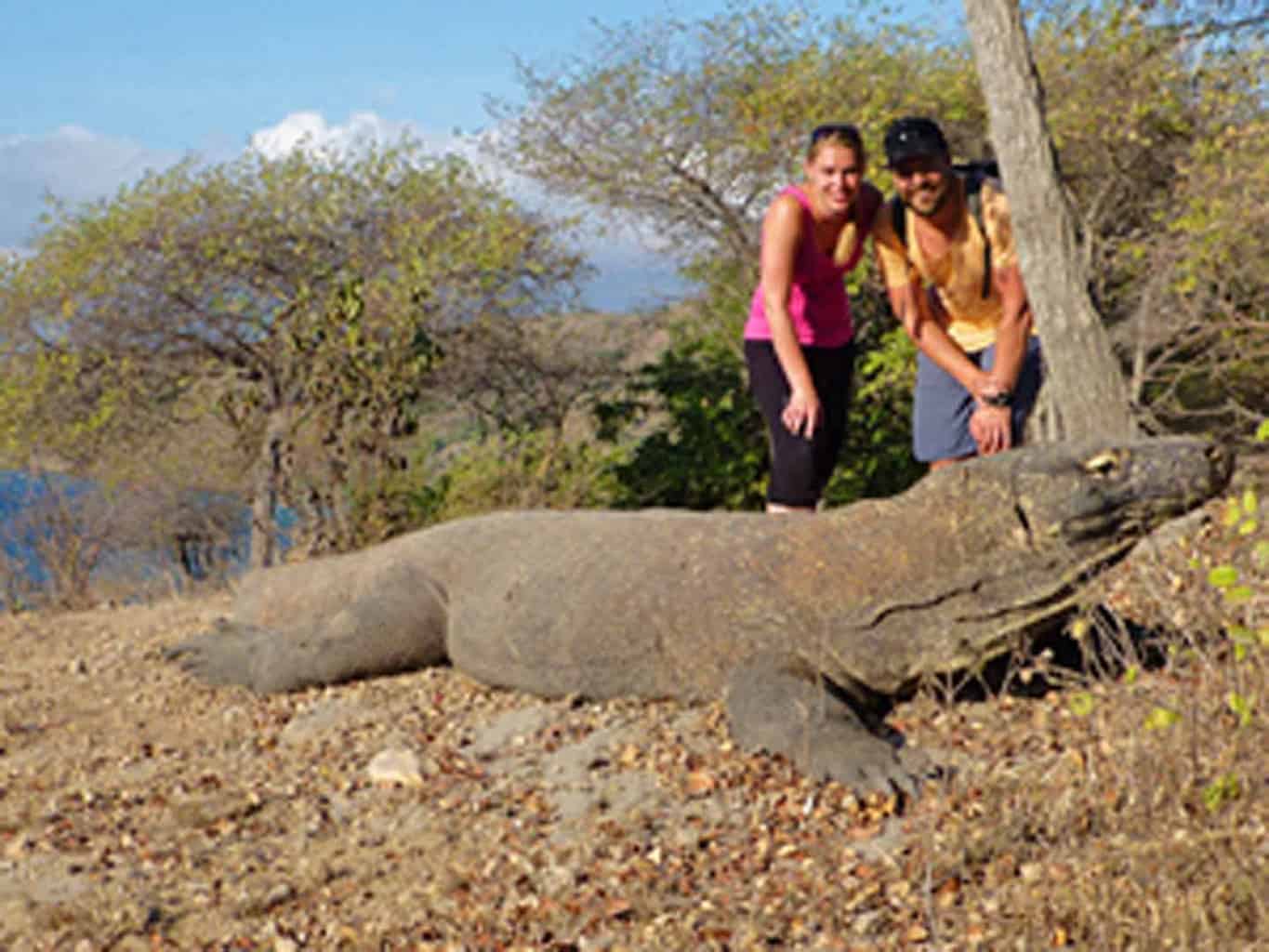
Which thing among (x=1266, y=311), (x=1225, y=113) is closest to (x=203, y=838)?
(x=1266, y=311)

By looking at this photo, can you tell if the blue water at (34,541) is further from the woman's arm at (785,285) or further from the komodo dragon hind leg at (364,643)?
the woman's arm at (785,285)

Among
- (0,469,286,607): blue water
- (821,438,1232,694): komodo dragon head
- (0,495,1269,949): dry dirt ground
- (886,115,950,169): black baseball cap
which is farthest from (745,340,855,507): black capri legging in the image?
(0,469,286,607): blue water

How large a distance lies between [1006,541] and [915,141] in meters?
1.27

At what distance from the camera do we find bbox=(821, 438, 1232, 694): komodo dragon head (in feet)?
11.7

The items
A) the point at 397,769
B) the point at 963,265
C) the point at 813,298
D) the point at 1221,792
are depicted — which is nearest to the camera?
the point at 1221,792

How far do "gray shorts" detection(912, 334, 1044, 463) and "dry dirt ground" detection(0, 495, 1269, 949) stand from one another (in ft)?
3.83

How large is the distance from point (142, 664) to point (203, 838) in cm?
244

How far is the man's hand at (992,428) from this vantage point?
4.26m

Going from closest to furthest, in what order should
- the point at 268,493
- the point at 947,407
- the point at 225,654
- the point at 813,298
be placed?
the point at 813,298
the point at 947,407
the point at 225,654
the point at 268,493

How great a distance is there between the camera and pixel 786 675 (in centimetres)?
380

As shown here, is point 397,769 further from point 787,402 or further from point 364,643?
point 787,402

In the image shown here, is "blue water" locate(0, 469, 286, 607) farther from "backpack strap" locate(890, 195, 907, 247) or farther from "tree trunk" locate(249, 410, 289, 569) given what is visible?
"backpack strap" locate(890, 195, 907, 247)

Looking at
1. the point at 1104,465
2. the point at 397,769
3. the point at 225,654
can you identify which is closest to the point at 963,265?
the point at 1104,465

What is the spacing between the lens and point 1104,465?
11.8 ft
